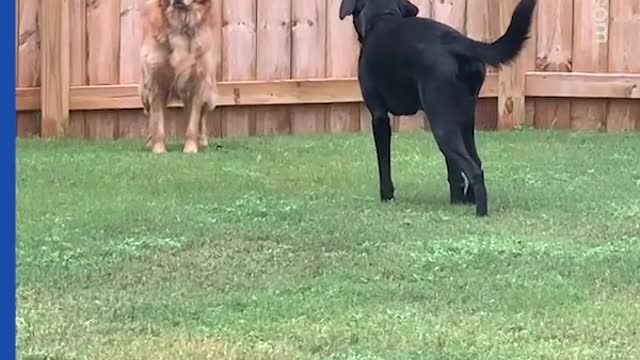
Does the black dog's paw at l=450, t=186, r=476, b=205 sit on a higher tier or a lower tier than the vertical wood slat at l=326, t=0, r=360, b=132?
lower

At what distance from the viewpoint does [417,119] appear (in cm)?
959

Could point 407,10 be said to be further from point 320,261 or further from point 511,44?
point 320,261

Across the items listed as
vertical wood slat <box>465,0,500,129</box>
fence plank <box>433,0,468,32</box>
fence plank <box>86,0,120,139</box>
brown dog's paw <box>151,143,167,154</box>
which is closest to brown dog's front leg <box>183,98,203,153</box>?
brown dog's paw <box>151,143,167,154</box>

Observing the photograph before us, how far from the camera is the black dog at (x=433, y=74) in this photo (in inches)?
223

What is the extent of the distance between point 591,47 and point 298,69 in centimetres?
227

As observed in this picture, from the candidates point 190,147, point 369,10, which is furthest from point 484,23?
point 369,10

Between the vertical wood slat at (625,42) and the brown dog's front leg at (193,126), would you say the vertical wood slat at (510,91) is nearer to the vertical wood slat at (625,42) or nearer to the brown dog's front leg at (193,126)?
the vertical wood slat at (625,42)

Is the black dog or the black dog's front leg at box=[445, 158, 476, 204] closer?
the black dog

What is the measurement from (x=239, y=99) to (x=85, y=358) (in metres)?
5.90

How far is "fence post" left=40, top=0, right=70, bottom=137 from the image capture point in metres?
8.70

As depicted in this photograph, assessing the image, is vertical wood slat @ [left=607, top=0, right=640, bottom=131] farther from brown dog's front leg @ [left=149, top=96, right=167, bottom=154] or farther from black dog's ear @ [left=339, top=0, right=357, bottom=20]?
black dog's ear @ [left=339, top=0, right=357, bottom=20]

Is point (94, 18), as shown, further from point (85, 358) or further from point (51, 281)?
point (85, 358)

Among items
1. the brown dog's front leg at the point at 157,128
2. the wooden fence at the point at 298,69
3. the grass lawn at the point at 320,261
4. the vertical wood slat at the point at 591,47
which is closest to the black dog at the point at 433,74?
the grass lawn at the point at 320,261

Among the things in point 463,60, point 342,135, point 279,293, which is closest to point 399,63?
point 463,60
